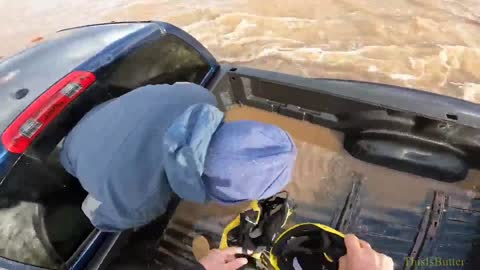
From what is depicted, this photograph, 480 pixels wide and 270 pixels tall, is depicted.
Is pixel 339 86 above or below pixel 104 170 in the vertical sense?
below

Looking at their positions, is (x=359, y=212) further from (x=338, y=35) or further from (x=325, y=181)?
(x=338, y=35)

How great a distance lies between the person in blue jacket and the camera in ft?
4.45

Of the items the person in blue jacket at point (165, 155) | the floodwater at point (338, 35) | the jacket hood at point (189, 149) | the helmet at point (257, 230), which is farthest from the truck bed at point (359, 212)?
the floodwater at point (338, 35)

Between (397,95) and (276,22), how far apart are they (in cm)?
270

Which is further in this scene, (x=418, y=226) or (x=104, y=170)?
(x=418, y=226)

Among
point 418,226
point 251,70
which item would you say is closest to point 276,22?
point 251,70

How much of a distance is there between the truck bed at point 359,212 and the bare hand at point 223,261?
1.26 ft

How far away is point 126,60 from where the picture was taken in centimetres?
221

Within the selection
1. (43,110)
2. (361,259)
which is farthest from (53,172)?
(361,259)

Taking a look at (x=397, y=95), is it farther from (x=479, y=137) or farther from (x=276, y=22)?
(x=276, y=22)

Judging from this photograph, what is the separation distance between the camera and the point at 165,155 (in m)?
1.40

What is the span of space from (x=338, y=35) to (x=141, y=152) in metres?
3.29

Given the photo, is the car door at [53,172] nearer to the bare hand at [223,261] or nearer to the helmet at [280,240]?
the bare hand at [223,261]

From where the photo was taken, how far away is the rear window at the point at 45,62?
1.90 m
